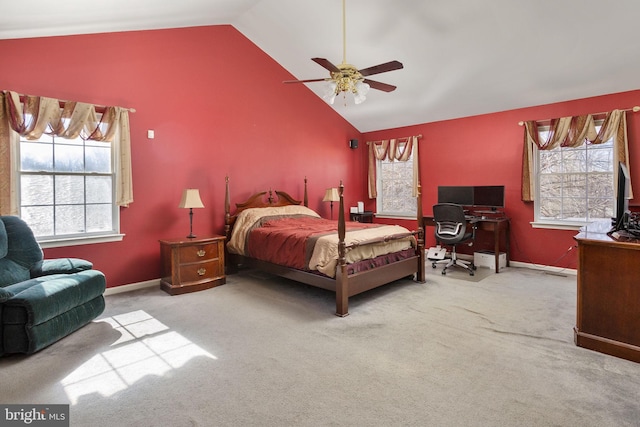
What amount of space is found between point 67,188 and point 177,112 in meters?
1.59

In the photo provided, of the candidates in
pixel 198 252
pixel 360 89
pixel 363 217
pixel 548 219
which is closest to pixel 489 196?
pixel 548 219

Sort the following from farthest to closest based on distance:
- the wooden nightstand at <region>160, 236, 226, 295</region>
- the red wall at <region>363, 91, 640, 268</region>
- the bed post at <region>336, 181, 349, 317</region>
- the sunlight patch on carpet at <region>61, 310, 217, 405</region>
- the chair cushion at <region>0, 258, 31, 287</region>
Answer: the red wall at <region>363, 91, 640, 268</region>, the wooden nightstand at <region>160, 236, 226, 295</region>, the bed post at <region>336, 181, 349, 317</region>, the chair cushion at <region>0, 258, 31, 287</region>, the sunlight patch on carpet at <region>61, 310, 217, 405</region>

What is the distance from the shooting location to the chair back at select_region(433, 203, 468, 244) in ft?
16.1

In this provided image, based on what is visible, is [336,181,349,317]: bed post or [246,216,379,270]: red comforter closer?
[336,181,349,317]: bed post

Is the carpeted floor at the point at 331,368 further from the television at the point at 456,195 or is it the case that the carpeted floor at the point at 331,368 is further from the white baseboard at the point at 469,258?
the television at the point at 456,195

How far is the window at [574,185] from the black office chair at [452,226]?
3.85 feet

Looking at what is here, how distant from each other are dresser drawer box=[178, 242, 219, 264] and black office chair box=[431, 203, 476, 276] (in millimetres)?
3154

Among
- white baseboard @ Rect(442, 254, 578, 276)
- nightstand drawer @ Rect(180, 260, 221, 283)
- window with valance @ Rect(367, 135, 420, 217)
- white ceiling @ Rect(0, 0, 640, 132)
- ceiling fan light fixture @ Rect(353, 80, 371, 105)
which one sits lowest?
white baseboard @ Rect(442, 254, 578, 276)

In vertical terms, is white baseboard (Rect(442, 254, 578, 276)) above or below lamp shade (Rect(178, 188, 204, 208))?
below

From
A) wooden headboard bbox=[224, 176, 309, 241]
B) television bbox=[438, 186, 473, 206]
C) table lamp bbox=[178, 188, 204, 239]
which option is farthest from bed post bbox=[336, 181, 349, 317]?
television bbox=[438, 186, 473, 206]

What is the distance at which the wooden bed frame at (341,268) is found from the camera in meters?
3.37

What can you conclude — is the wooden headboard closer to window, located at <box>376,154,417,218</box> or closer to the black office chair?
window, located at <box>376,154,417,218</box>

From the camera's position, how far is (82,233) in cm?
397

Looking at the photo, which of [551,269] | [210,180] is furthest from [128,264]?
[551,269]
